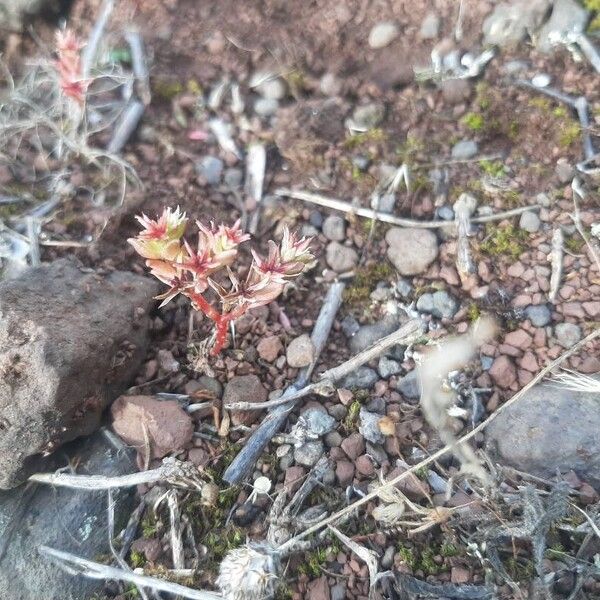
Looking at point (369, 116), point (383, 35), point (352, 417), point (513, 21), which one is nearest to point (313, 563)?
point (352, 417)

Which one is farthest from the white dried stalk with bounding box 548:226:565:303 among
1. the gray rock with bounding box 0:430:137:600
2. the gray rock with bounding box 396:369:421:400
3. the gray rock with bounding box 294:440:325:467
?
the gray rock with bounding box 0:430:137:600

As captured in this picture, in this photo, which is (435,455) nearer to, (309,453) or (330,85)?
(309,453)

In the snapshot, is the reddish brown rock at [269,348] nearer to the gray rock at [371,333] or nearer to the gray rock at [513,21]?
the gray rock at [371,333]

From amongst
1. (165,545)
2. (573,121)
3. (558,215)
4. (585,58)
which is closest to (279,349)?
(165,545)

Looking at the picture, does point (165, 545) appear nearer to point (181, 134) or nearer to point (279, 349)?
point (279, 349)

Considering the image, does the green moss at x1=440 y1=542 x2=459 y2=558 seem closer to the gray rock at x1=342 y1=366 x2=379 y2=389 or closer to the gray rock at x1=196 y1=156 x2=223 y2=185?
the gray rock at x1=342 y1=366 x2=379 y2=389

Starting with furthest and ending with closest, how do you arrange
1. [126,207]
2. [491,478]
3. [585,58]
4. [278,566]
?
[585,58] < [126,207] < [491,478] < [278,566]
